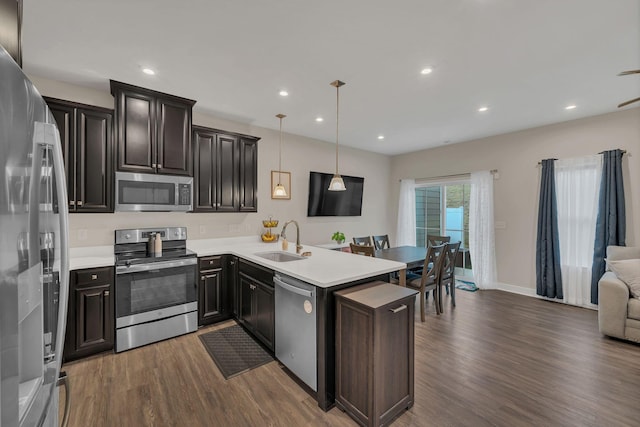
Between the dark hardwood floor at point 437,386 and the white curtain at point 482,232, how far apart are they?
1731 millimetres

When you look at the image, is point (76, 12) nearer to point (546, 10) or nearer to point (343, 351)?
point (343, 351)

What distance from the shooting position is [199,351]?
2697 millimetres

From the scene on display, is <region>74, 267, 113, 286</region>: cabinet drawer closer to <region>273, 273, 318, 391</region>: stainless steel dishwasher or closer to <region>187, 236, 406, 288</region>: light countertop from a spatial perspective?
<region>187, 236, 406, 288</region>: light countertop

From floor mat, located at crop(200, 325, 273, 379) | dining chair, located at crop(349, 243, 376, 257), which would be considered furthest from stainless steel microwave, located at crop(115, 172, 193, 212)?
dining chair, located at crop(349, 243, 376, 257)

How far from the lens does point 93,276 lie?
2.55 meters

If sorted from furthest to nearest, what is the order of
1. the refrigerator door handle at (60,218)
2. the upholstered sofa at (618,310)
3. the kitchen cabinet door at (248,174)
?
the kitchen cabinet door at (248,174), the upholstered sofa at (618,310), the refrigerator door handle at (60,218)

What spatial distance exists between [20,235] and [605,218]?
566cm

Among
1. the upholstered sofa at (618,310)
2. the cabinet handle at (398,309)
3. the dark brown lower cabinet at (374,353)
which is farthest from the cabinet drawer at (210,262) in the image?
the upholstered sofa at (618,310)

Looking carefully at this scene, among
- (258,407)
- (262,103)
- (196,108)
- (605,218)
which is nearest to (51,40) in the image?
(196,108)

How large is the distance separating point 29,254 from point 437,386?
2.64m

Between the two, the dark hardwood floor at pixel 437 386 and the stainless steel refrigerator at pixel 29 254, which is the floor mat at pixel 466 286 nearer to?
the dark hardwood floor at pixel 437 386

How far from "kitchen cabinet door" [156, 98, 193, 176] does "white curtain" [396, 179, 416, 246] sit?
4.65 metres

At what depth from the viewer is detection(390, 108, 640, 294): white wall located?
358 cm

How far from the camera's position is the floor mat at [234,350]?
2432mm
